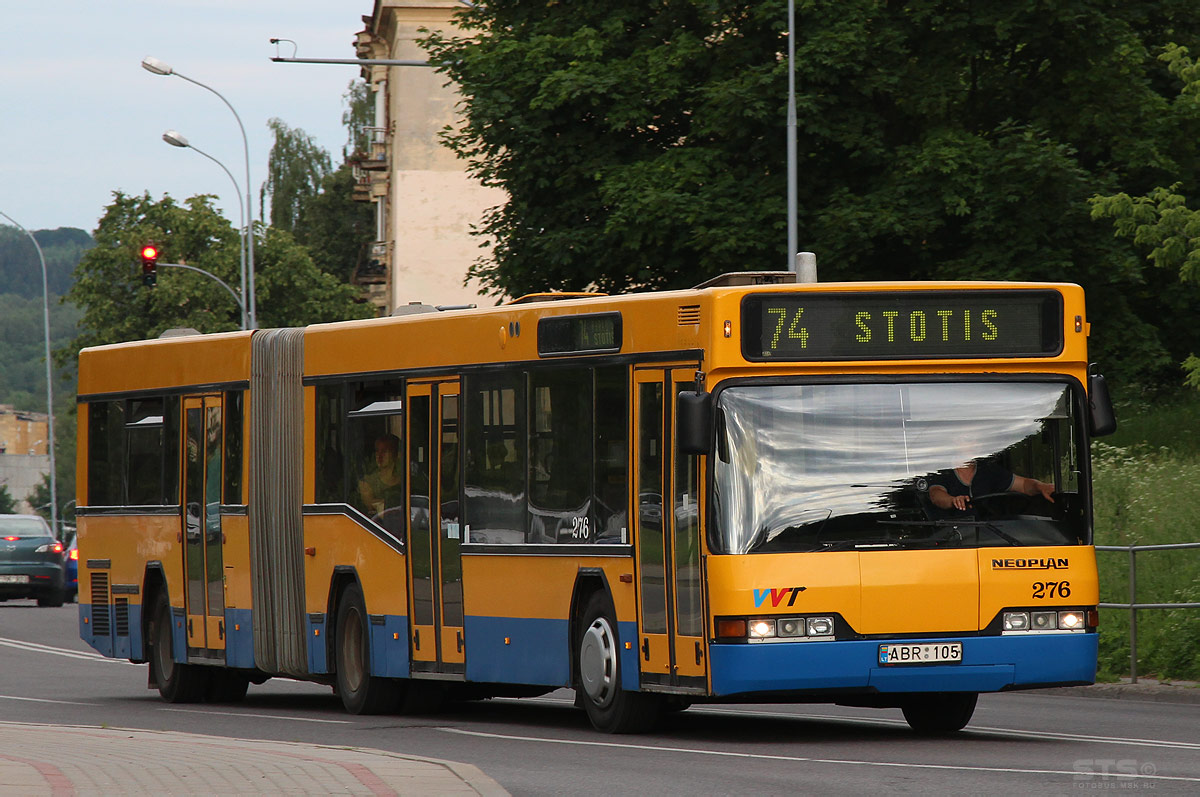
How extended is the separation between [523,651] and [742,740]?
1.85 metres

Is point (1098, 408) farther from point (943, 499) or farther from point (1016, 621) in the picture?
point (1016, 621)

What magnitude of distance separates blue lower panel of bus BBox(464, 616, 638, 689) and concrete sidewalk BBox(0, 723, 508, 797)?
2082 millimetres

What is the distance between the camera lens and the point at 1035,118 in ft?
114

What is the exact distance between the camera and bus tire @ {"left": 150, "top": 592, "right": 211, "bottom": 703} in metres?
19.5

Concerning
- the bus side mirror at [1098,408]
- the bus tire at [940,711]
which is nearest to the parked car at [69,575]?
the bus tire at [940,711]

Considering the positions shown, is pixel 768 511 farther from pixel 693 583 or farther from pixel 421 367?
pixel 421 367

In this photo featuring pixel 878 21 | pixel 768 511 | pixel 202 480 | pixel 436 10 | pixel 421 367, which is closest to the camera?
pixel 768 511

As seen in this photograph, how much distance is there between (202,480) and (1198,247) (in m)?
10.0

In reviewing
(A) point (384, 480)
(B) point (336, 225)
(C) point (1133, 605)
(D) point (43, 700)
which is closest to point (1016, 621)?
(A) point (384, 480)

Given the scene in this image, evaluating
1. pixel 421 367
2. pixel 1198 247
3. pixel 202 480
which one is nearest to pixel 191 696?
pixel 202 480

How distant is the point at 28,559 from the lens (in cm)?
3978

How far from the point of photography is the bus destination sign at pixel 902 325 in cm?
1262

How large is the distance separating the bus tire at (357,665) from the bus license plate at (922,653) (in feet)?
17.5

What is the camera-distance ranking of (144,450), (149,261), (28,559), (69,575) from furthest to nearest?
(149,261)
(69,575)
(28,559)
(144,450)
